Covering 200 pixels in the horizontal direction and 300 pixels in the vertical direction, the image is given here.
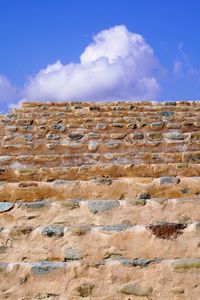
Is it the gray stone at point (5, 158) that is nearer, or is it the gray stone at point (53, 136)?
the gray stone at point (5, 158)

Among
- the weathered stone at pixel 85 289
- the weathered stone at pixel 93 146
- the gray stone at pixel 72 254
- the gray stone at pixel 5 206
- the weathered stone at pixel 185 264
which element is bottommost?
the weathered stone at pixel 85 289

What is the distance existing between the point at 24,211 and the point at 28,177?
3.82 ft

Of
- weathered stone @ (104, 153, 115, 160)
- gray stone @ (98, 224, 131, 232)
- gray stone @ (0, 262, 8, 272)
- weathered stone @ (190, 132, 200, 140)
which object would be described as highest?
weathered stone @ (190, 132, 200, 140)

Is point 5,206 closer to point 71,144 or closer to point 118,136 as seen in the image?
point 71,144

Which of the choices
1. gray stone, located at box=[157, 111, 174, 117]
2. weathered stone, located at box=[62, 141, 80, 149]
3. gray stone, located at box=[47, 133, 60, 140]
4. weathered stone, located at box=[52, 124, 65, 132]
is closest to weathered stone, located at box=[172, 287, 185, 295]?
weathered stone, located at box=[62, 141, 80, 149]

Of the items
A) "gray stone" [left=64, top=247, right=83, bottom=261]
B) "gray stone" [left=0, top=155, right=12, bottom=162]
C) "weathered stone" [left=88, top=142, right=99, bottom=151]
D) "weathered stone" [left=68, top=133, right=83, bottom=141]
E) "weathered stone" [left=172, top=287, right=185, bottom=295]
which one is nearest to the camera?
"weathered stone" [left=172, top=287, right=185, bottom=295]

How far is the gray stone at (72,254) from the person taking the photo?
9.66ft

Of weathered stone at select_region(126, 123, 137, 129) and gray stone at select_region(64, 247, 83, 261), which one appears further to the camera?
weathered stone at select_region(126, 123, 137, 129)

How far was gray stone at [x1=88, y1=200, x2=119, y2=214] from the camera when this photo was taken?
338 centimetres

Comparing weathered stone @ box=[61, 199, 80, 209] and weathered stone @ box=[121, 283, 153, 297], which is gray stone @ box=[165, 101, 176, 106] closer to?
weathered stone @ box=[61, 199, 80, 209]

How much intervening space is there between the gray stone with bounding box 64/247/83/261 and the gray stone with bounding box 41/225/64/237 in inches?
5.9

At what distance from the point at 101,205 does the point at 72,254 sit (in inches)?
22.2

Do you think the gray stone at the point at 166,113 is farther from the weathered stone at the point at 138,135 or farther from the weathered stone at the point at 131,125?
the weathered stone at the point at 138,135

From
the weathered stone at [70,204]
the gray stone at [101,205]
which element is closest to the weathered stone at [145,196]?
the gray stone at [101,205]
